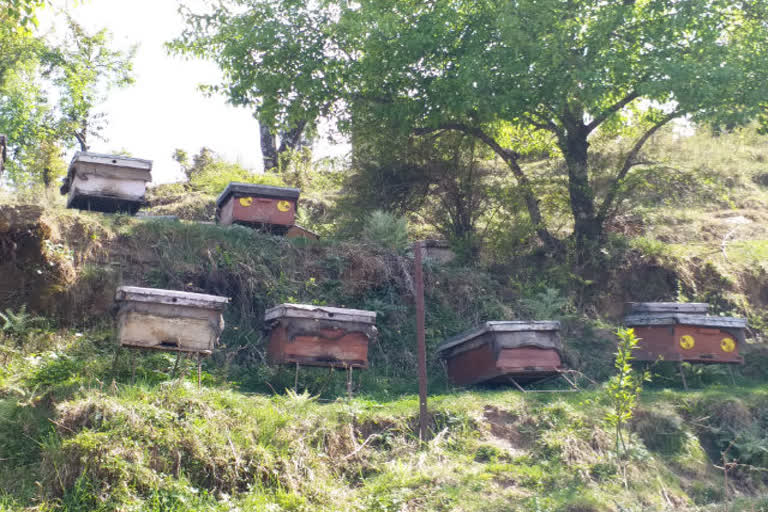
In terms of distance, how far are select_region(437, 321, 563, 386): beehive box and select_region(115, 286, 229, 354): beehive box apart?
3.89 m

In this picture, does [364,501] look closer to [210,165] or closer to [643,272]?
[643,272]

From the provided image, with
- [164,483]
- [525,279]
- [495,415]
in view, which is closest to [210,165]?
[525,279]

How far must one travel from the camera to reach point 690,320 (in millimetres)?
11789

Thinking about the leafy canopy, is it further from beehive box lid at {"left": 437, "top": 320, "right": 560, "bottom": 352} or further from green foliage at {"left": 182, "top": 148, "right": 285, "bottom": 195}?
beehive box lid at {"left": 437, "top": 320, "right": 560, "bottom": 352}

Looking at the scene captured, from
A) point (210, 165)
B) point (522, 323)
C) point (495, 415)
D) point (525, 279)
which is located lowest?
point (495, 415)

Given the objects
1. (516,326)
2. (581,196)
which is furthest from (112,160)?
(581,196)

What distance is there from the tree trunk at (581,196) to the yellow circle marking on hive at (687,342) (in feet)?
12.4

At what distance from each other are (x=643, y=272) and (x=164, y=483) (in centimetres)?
1114

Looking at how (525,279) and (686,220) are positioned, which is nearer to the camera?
(525,279)

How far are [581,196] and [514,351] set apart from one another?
5.83 meters

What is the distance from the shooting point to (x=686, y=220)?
18.1 metres

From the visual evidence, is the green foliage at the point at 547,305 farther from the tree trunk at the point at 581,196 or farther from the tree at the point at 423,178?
the tree at the point at 423,178

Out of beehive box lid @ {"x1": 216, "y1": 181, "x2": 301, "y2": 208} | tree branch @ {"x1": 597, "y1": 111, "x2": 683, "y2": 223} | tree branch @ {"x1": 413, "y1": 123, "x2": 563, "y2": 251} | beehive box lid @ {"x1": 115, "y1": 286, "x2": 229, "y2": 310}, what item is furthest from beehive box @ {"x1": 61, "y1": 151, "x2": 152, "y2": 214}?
tree branch @ {"x1": 597, "y1": 111, "x2": 683, "y2": 223}

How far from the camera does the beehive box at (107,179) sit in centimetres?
1184
